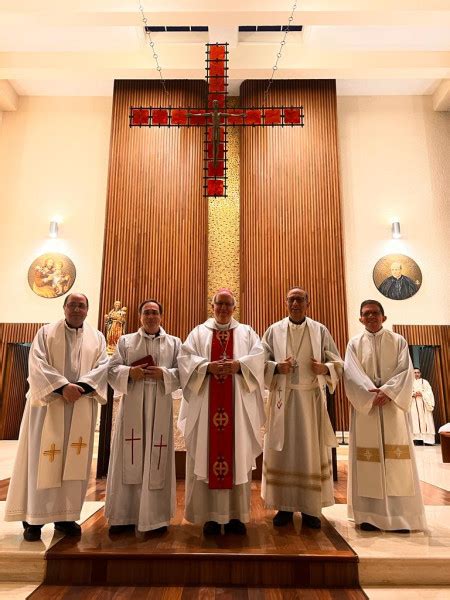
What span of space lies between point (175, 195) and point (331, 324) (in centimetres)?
438

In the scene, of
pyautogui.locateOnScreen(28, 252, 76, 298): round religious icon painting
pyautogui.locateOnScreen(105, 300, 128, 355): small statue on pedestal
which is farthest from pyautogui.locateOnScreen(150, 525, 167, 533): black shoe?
pyautogui.locateOnScreen(28, 252, 76, 298): round religious icon painting

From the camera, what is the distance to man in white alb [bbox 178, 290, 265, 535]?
131 inches

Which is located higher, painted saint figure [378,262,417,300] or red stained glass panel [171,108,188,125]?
red stained glass panel [171,108,188,125]

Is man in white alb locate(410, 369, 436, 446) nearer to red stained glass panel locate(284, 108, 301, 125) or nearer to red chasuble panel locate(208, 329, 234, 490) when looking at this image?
red stained glass panel locate(284, 108, 301, 125)

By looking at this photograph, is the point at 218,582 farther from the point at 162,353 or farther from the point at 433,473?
the point at 433,473

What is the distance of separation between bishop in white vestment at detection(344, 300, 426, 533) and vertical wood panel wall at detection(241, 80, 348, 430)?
5.87 metres

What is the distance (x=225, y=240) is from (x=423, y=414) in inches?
218

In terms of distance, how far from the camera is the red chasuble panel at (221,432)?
3.31m

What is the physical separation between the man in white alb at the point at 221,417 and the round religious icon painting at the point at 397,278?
7.12m

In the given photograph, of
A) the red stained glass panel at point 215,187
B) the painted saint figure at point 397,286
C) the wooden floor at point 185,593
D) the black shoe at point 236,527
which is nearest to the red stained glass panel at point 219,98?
the red stained glass panel at point 215,187

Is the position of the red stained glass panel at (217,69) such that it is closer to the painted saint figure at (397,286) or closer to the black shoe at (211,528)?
the painted saint figure at (397,286)

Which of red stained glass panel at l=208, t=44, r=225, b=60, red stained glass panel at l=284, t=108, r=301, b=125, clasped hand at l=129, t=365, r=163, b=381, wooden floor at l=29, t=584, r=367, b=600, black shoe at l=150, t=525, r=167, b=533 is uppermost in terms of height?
red stained glass panel at l=208, t=44, r=225, b=60

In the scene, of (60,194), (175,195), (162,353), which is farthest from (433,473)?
(60,194)

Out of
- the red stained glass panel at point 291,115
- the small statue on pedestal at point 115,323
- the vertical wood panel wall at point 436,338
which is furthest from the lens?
the vertical wood panel wall at point 436,338
